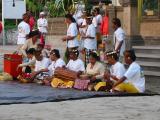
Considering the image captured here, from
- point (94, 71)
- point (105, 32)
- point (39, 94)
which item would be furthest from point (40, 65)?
point (105, 32)

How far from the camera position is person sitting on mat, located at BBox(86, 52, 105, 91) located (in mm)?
13430

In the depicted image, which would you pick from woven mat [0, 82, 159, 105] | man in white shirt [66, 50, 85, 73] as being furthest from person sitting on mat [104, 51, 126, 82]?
man in white shirt [66, 50, 85, 73]

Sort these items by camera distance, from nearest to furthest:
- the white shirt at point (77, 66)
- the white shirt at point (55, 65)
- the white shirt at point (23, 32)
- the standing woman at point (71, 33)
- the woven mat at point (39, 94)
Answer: the woven mat at point (39, 94) < the white shirt at point (77, 66) < the white shirt at point (55, 65) < the standing woman at point (71, 33) < the white shirt at point (23, 32)

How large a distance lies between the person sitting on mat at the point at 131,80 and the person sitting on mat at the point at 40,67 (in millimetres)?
2939

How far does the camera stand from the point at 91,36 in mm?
17188

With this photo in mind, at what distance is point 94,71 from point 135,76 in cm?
141

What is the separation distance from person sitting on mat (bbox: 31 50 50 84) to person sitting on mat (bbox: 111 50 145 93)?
294 cm

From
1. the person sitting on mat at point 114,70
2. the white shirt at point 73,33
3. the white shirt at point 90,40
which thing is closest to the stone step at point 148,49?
the white shirt at point 90,40

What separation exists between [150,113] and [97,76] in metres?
3.43

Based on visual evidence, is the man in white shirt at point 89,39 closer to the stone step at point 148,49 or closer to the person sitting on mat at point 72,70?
the stone step at point 148,49

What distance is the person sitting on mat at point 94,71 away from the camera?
13.4 metres

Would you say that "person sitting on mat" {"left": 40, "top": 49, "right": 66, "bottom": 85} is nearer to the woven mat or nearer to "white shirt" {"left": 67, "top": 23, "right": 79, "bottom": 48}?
the woven mat

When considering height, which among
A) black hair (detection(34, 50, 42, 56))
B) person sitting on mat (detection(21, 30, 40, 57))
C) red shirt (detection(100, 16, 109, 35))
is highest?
red shirt (detection(100, 16, 109, 35))

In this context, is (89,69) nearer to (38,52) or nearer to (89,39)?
(38,52)
